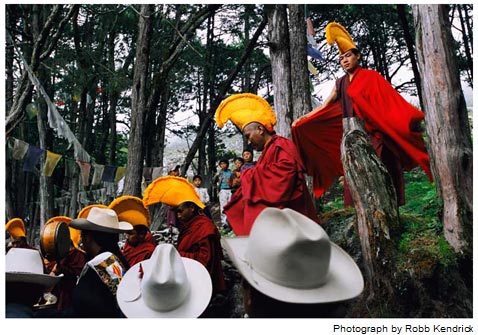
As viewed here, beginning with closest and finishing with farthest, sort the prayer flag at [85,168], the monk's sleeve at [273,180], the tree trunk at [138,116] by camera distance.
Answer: the monk's sleeve at [273,180]
the tree trunk at [138,116]
the prayer flag at [85,168]

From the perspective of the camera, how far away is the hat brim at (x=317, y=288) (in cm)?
166

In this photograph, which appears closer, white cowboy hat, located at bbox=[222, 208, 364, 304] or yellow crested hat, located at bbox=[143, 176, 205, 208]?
white cowboy hat, located at bbox=[222, 208, 364, 304]

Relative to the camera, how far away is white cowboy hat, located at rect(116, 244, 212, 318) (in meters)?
2.61

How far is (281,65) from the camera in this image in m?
6.80

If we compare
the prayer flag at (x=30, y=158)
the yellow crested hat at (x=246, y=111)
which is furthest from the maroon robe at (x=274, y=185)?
the prayer flag at (x=30, y=158)

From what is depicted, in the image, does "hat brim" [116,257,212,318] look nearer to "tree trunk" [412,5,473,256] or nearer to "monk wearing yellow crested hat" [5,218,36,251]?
"tree trunk" [412,5,473,256]

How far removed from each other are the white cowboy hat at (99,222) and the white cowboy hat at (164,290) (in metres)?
0.73

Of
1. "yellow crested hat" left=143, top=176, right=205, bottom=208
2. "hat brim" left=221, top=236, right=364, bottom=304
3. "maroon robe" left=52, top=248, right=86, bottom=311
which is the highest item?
"yellow crested hat" left=143, top=176, right=205, bottom=208

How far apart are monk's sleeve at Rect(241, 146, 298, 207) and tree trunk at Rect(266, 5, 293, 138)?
2351 millimetres

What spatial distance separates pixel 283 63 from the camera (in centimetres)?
681

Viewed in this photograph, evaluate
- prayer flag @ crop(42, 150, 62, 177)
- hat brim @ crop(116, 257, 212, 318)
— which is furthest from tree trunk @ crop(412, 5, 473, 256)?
prayer flag @ crop(42, 150, 62, 177)

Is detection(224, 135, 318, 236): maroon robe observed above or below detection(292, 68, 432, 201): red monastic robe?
below

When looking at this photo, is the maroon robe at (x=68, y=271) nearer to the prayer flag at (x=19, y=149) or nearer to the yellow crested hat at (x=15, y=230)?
the yellow crested hat at (x=15, y=230)

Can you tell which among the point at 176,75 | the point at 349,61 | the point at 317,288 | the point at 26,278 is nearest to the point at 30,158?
the point at 349,61
